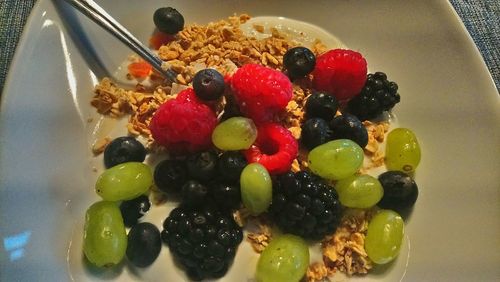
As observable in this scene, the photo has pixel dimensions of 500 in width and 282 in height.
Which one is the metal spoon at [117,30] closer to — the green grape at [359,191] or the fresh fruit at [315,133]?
the fresh fruit at [315,133]

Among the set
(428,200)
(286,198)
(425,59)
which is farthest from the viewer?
(425,59)

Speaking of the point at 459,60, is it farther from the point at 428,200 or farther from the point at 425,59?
the point at 428,200

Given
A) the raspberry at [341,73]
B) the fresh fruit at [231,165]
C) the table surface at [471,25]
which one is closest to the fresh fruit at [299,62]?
the raspberry at [341,73]

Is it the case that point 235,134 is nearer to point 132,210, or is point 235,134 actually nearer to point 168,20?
point 132,210

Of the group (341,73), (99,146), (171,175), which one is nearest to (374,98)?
(341,73)

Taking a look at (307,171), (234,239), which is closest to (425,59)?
(307,171)

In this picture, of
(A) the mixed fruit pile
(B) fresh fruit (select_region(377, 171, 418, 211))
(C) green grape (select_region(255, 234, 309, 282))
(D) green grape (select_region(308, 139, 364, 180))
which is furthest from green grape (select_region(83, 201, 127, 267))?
(B) fresh fruit (select_region(377, 171, 418, 211))

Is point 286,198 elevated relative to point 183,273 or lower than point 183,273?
elevated
